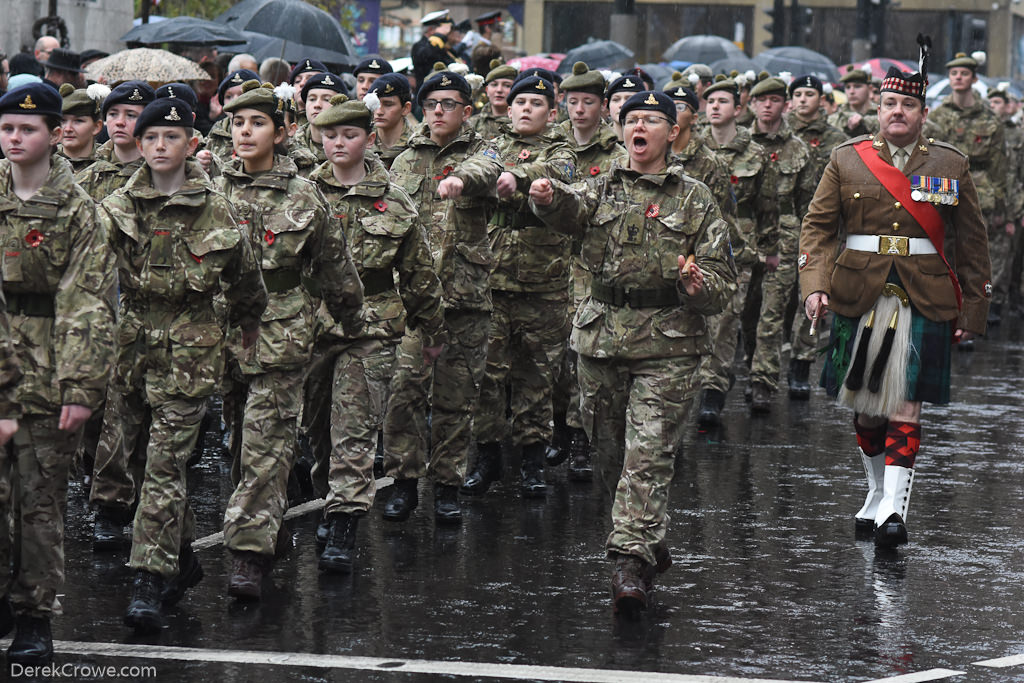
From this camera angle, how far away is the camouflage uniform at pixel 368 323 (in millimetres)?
8477

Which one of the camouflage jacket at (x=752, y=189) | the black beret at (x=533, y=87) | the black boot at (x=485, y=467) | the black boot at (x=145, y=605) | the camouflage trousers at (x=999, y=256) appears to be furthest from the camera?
the camouflage trousers at (x=999, y=256)

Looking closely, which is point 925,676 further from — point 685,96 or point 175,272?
point 685,96

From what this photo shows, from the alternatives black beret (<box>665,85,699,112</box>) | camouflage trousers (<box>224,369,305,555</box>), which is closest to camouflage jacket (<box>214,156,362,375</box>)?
camouflage trousers (<box>224,369,305,555</box>)

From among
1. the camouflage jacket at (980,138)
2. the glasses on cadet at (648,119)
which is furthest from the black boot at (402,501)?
the camouflage jacket at (980,138)

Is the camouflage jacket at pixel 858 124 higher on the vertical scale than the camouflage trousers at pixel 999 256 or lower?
higher

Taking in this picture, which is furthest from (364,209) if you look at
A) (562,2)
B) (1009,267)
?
(562,2)

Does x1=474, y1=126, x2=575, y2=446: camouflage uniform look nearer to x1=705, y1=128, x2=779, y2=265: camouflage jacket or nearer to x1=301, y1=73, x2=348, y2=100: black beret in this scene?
x1=301, y1=73, x2=348, y2=100: black beret

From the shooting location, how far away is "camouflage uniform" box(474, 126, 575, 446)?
10414 millimetres

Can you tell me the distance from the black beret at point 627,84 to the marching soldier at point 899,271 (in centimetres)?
256

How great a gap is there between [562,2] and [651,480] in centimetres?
5727

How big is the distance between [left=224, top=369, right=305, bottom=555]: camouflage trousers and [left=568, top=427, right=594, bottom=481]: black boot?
314cm

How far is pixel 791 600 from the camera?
26.1ft

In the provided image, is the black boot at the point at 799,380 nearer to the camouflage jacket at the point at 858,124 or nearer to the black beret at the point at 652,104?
the camouflage jacket at the point at 858,124

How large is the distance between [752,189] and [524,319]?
12.8 ft
